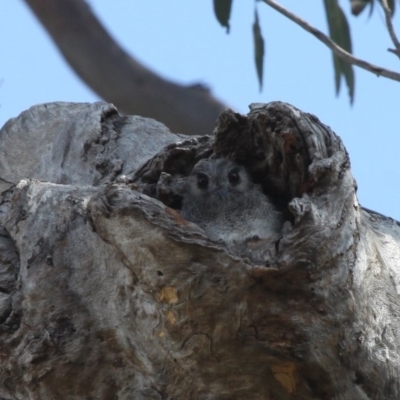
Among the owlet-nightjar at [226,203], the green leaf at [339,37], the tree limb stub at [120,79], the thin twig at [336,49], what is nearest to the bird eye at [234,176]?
the owlet-nightjar at [226,203]

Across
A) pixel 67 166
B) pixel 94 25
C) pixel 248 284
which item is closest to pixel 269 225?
pixel 248 284

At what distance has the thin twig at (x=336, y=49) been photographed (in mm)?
2214

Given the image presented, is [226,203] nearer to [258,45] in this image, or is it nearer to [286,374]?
[286,374]

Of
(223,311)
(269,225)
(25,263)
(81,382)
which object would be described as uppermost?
(269,225)

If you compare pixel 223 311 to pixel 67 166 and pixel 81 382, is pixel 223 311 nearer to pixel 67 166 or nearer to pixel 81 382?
pixel 81 382

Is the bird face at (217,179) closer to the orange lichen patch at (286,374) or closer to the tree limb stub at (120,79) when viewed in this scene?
the orange lichen patch at (286,374)

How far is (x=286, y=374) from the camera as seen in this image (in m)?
1.52

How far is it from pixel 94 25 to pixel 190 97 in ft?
1.60

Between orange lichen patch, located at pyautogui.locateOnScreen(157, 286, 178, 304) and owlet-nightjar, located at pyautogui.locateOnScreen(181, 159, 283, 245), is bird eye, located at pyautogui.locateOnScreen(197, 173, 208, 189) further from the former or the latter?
orange lichen patch, located at pyautogui.locateOnScreen(157, 286, 178, 304)

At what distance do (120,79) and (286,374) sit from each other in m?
2.16

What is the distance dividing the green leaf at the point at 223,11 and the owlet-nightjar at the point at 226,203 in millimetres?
1568

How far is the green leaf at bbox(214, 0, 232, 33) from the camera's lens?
329 cm

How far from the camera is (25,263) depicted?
1690 mm

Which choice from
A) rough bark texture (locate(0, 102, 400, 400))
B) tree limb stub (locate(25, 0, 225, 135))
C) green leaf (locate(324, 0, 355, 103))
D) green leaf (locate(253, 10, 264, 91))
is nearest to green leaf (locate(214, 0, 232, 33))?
green leaf (locate(253, 10, 264, 91))
